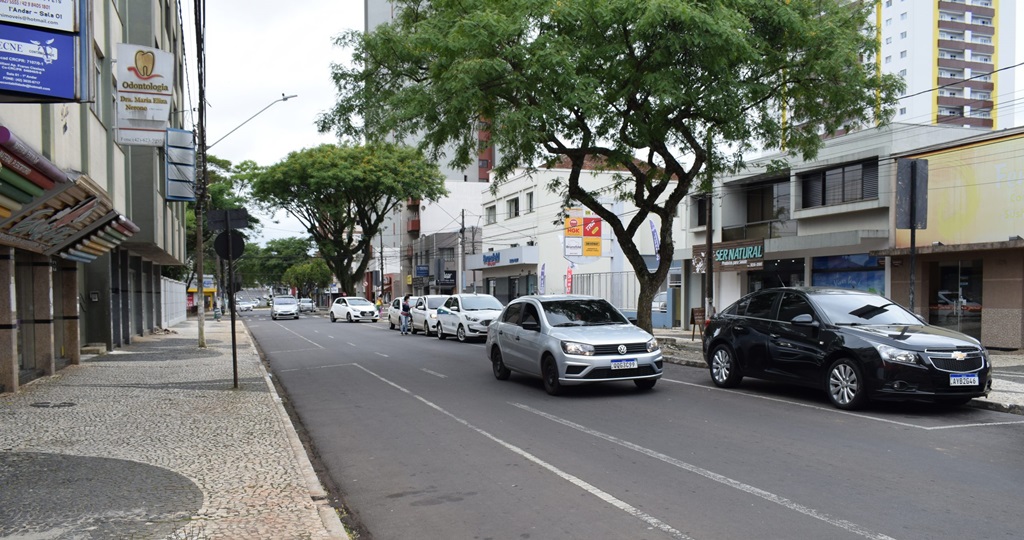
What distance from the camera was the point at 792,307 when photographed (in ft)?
36.7

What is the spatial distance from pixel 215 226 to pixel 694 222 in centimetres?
2051

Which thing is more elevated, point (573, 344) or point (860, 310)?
point (860, 310)

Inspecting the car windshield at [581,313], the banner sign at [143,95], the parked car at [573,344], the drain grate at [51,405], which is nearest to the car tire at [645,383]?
the parked car at [573,344]

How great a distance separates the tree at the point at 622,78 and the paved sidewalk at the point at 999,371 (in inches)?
52.7

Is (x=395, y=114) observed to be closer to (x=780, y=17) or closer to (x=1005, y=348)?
(x=780, y=17)

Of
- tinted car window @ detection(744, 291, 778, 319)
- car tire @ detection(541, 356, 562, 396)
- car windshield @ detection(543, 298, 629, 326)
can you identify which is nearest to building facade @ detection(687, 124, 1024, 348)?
tinted car window @ detection(744, 291, 778, 319)

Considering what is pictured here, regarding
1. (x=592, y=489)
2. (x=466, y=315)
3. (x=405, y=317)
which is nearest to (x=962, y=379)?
(x=592, y=489)

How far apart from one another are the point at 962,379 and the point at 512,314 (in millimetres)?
7067

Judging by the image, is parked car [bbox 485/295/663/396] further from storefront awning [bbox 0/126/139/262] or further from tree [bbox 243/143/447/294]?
tree [bbox 243/143/447/294]

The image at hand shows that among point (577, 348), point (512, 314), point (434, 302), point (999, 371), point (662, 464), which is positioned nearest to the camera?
point (662, 464)

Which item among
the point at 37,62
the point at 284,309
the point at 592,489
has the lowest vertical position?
the point at 284,309

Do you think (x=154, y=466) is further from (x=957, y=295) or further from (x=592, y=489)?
(x=957, y=295)

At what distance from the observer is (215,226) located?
12.4 metres

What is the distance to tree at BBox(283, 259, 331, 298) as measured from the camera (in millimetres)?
101131
